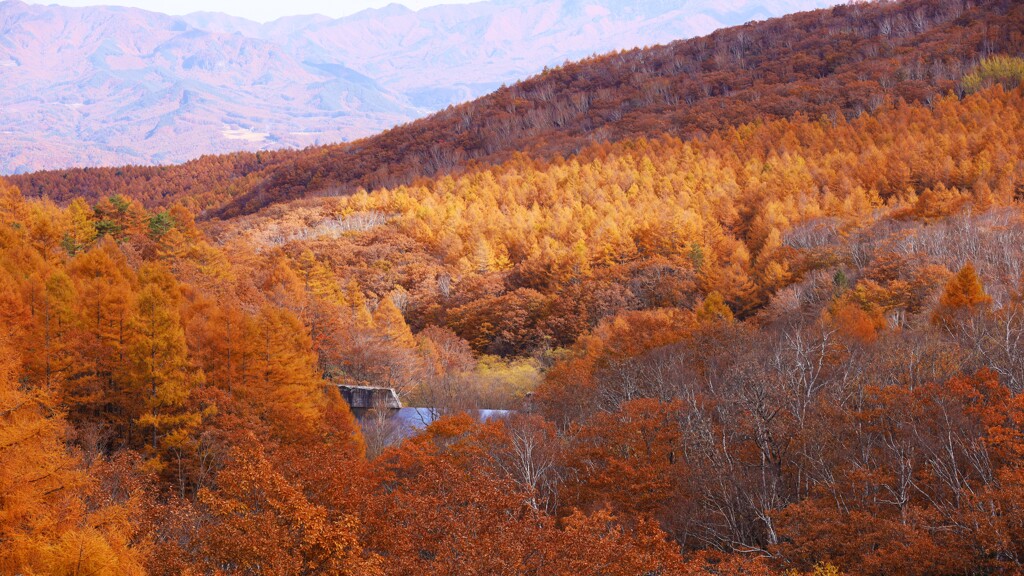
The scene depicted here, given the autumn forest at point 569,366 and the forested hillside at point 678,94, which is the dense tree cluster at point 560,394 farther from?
the forested hillside at point 678,94

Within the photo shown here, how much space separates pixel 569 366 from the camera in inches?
1839

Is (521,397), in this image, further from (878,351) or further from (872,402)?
(872,402)

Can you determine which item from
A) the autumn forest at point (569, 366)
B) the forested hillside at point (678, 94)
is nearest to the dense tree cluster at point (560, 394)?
the autumn forest at point (569, 366)

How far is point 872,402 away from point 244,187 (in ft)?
582

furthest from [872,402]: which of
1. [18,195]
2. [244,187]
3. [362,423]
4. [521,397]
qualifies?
Answer: [244,187]

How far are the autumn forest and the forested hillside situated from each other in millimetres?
9862

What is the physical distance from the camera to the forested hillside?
127625 millimetres

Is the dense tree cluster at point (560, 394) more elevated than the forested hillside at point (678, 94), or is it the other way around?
the forested hillside at point (678, 94)

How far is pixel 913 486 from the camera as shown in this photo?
73.0 ft

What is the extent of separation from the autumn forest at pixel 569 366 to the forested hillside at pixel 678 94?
986 centimetres

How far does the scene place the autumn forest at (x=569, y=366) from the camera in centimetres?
1859

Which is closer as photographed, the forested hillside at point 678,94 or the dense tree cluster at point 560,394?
the dense tree cluster at point 560,394

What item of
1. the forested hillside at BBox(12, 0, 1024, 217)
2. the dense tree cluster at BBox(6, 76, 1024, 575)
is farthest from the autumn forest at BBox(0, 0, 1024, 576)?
the forested hillside at BBox(12, 0, 1024, 217)

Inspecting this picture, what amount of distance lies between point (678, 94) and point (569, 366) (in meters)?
120
